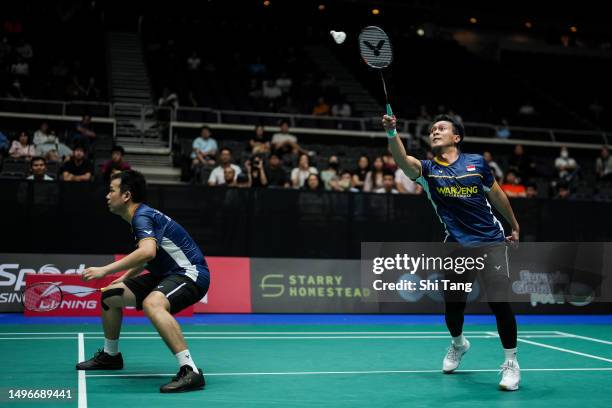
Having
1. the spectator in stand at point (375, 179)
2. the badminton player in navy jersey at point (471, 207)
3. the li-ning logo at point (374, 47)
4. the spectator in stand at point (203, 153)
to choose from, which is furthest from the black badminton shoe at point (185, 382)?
the spectator in stand at point (203, 153)

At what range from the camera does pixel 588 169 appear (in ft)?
66.6

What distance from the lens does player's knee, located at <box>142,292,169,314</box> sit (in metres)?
5.36

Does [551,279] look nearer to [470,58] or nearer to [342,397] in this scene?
[342,397]

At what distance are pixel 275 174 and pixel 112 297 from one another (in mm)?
7087

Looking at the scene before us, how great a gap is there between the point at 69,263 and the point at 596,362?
6890mm

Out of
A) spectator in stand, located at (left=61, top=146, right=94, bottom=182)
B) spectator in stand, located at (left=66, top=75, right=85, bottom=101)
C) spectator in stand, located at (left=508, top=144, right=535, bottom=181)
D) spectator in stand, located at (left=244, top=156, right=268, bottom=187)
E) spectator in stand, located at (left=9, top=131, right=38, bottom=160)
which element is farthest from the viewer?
spectator in stand, located at (left=66, top=75, right=85, bottom=101)

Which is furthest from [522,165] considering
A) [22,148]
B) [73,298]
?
[73,298]

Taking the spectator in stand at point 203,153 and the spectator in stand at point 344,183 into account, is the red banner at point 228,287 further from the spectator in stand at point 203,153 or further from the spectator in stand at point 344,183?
the spectator in stand at point 203,153

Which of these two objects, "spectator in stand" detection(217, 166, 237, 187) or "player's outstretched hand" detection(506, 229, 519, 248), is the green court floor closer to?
"player's outstretched hand" detection(506, 229, 519, 248)

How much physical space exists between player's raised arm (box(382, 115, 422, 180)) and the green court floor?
5.14 ft

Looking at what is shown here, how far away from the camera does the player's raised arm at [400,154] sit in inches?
207

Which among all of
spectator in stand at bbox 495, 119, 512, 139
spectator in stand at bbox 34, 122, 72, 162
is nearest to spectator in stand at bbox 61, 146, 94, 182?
spectator in stand at bbox 34, 122, 72, 162

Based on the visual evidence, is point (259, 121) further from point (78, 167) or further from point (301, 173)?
point (78, 167)

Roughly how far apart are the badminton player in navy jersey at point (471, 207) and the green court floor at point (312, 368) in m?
0.54
